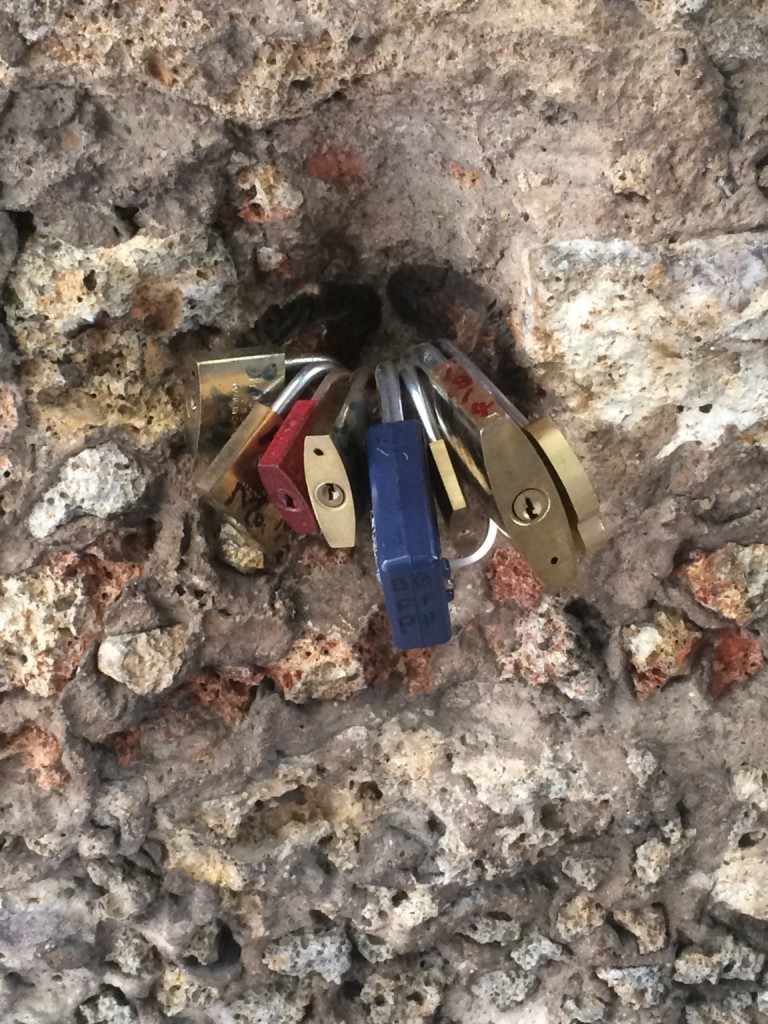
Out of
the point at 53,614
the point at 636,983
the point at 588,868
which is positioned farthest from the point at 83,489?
the point at 636,983

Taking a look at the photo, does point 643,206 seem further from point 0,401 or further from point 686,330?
point 0,401

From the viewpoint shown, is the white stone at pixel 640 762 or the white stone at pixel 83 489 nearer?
the white stone at pixel 83 489

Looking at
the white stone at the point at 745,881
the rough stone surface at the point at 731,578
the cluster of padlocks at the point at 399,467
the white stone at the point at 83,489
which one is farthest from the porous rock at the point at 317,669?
the white stone at the point at 745,881

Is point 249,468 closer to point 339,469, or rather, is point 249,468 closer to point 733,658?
point 339,469

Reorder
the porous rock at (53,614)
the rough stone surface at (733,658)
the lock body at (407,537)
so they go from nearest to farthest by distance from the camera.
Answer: the lock body at (407,537)
the porous rock at (53,614)
the rough stone surface at (733,658)

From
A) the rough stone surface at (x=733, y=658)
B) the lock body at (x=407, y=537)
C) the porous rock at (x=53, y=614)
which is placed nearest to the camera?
the lock body at (x=407, y=537)

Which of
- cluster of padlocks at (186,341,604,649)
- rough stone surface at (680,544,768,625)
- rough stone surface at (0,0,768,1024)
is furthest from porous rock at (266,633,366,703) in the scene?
rough stone surface at (680,544,768,625)

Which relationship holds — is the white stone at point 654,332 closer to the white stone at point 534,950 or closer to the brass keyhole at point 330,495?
the brass keyhole at point 330,495
